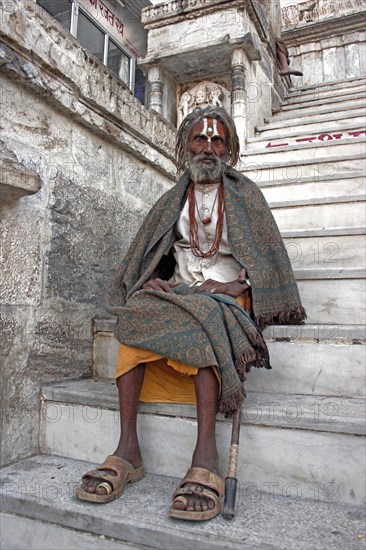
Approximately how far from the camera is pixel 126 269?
2.26 meters

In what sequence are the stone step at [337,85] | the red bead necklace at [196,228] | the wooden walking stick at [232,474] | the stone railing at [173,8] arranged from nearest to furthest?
the wooden walking stick at [232,474]
the red bead necklace at [196,228]
the stone railing at [173,8]
the stone step at [337,85]

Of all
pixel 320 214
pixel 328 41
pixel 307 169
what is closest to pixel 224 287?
pixel 320 214

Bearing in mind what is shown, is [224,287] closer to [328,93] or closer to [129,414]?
[129,414]

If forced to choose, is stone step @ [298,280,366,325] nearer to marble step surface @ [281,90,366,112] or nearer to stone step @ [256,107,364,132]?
stone step @ [256,107,364,132]

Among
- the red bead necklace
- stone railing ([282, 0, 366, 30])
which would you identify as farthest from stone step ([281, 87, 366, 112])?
the red bead necklace

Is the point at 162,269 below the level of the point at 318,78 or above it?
below

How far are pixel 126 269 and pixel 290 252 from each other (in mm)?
1199

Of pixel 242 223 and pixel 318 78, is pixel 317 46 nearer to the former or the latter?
pixel 318 78

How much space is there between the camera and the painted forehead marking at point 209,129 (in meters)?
2.33

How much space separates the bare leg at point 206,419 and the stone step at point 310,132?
3405 mm

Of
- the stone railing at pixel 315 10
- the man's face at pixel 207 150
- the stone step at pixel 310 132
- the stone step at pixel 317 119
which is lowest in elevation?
the man's face at pixel 207 150

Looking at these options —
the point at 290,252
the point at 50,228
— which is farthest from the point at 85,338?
the point at 290,252

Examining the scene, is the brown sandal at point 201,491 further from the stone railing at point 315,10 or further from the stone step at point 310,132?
the stone railing at point 315,10

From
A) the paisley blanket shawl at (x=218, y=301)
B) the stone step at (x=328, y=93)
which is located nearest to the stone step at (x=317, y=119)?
the stone step at (x=328, y=93)
